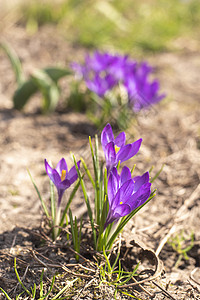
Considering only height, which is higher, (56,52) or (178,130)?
(56,52)

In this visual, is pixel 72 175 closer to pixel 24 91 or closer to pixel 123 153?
pixel 123 153

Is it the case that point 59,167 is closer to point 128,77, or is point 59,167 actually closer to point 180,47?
point 128,77

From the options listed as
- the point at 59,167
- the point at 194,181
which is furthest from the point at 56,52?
the point at 59,167

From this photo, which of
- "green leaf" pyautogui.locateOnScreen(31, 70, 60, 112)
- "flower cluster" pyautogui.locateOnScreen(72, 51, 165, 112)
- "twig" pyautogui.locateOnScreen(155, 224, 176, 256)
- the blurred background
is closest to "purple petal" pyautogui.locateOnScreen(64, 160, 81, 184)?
"twig" pyautogui.locateOnScreen(155, 224, 176, 256)

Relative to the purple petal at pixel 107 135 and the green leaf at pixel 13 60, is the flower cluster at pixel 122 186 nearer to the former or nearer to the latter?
the purple petal at pixel 107 135

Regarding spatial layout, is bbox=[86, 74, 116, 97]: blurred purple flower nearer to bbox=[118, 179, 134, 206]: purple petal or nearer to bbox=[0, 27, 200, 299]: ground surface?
bbox=[0, 27, 200, 299]: ground surface

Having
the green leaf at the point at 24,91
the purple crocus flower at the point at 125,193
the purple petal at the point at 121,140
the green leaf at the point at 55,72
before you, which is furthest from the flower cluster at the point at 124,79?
the purple crocus flower at the point at 125,193

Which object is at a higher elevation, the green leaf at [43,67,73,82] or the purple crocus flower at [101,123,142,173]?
the purple crocus flower at [101,123,142,173]
